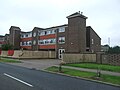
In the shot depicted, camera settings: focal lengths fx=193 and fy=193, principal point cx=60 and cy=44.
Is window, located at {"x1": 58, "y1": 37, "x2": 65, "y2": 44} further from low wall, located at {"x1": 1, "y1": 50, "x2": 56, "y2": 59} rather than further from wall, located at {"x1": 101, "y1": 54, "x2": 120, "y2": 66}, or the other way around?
wall, located at {"x1": 101, "y1": 54, "x2": 120, "y2": 66}

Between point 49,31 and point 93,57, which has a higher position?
point 49,31

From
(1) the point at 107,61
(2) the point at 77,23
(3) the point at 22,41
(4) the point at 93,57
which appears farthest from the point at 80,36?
(3) the point at 22,41

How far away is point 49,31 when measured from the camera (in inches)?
2280

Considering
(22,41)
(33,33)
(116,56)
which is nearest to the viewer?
(116,56)

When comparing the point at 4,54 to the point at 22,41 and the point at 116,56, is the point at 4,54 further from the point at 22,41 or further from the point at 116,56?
the point at 116,56

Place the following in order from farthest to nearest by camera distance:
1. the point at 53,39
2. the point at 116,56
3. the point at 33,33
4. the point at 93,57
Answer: the point at 33,33
the point at 53,39
the point at 93,57
the point at 116,56

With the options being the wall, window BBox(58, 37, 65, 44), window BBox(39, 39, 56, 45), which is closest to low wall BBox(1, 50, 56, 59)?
window BBox(58, 37, 65, 44)

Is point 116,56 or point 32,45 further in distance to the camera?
point 32,45

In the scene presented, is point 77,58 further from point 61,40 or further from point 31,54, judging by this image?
point 61,40

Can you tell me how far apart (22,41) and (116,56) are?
48877 mm

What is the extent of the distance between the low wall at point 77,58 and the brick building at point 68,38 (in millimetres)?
9396

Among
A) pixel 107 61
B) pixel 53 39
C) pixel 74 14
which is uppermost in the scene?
pixel 74 14

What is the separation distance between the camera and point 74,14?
47.7 meters

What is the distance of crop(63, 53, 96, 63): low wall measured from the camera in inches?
1154
